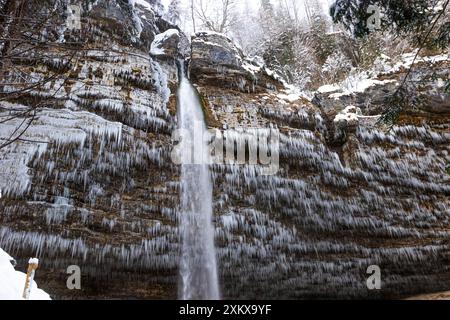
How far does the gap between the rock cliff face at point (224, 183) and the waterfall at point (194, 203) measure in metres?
0.26

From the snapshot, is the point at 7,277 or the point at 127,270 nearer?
the point at 7,277

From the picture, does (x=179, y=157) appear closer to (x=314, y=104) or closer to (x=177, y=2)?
(x=314, y=104)

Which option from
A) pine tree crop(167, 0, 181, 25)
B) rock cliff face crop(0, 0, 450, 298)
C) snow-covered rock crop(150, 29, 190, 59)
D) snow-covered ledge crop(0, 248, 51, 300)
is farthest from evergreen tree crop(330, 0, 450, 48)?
pine tree crop(167, 0, 181, 25)

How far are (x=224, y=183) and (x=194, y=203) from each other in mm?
974

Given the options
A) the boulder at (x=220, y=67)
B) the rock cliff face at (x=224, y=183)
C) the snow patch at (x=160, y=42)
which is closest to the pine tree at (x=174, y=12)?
the rock cliff face at (x=224, y=183)

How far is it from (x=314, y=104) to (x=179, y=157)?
427 cm

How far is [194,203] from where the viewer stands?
9688mm

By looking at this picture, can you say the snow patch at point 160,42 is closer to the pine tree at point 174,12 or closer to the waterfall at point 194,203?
the waterfall at point 194,203

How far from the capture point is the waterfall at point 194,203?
963 centimetres

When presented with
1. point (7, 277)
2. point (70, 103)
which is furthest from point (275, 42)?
point (7, 277)

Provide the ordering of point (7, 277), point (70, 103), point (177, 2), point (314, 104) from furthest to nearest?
point (177, 2)
point (314, 104)
point (70, 103)
point (7, 277)

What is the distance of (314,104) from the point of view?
34.7 ft

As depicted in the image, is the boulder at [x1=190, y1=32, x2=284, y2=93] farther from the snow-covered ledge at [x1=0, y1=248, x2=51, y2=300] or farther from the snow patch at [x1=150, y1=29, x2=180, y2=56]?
the snow-covered ledge at [x1=0, y1=248, x2=51, y2=300]

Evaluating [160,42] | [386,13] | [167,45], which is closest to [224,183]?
[167,45]
